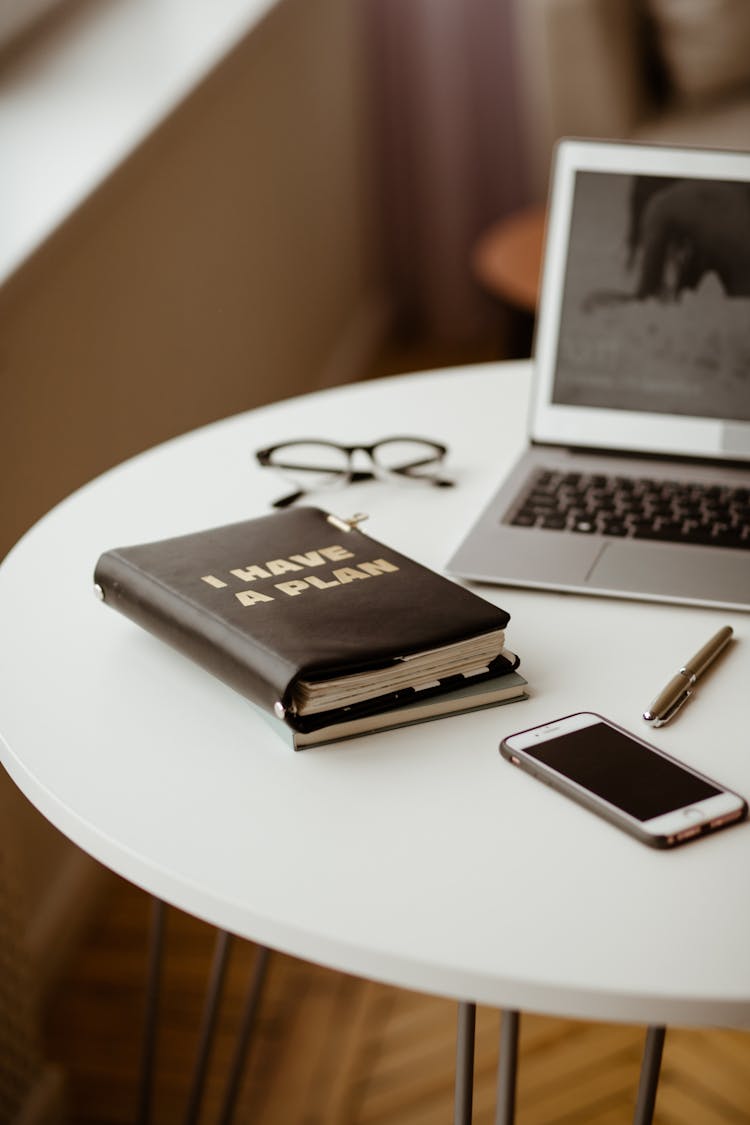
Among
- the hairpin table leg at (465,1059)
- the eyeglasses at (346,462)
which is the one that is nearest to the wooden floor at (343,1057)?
the hairpin table leg at (465,1059)

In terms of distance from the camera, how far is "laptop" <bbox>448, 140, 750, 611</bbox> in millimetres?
995

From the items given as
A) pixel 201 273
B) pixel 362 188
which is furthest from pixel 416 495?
pixel 362 188

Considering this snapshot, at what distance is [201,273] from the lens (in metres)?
1.92

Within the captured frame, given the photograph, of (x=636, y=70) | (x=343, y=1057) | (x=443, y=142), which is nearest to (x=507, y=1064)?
(x=343, y=1057)

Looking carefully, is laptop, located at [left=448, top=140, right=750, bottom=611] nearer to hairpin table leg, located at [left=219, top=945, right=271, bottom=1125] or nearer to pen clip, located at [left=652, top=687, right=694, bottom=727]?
pen clip, located at [left=652, top=687, right=694, bottom=727]

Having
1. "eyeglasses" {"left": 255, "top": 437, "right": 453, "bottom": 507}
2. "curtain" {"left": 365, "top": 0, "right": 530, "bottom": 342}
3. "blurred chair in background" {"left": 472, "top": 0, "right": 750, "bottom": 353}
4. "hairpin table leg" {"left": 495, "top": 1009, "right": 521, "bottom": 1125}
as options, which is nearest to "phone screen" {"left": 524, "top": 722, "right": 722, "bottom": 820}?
"hairpin table leg" {"left": 495, "top": 1009, "right": 521, "bottom": 1125}

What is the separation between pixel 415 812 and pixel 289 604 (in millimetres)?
159

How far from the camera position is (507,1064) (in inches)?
29.6

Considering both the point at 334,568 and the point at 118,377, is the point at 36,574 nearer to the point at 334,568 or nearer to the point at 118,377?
the point at 334,568

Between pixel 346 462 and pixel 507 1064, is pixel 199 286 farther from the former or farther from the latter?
pixel 507 1064

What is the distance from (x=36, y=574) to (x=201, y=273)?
3.44 ft

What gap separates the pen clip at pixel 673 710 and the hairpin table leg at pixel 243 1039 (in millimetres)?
564

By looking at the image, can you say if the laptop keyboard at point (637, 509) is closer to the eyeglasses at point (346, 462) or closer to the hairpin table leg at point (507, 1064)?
the eyeglasses at point (346, 462)

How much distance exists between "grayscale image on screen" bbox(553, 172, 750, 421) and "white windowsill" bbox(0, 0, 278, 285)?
555 millimetres
